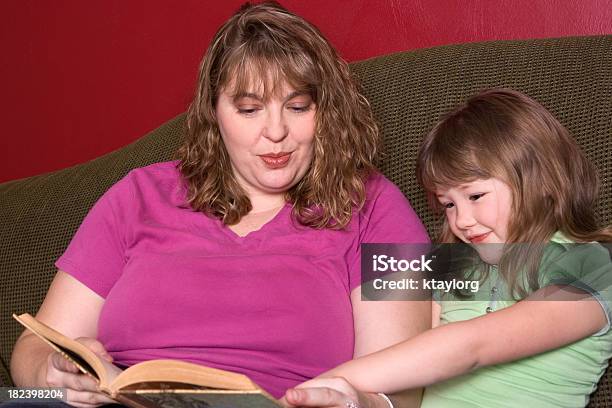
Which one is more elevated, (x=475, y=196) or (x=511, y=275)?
(x=475, y=196)

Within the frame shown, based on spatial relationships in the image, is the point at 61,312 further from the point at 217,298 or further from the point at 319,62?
the point at 319,62

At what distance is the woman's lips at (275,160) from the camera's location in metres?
1.74

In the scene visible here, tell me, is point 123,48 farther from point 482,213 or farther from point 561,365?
point 561,365

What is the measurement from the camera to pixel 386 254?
1695 millimetres

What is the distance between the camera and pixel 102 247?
71.7 inches

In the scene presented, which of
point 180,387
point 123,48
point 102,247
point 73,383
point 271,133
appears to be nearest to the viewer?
point 180,387

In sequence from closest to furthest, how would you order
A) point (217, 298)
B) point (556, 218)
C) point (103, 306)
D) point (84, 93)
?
point (556, 218) → point (217, 298) → point (103, 306) → point (84, 93)

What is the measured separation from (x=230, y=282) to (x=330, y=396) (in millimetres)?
450

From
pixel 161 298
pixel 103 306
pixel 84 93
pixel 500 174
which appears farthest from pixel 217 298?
pixel 84 93

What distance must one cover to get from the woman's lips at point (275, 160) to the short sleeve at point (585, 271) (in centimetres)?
51

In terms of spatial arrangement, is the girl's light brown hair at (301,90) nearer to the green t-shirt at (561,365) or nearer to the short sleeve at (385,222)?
the short sleeve at (385,222)

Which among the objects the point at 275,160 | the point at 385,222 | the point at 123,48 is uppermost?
the point at 123,48

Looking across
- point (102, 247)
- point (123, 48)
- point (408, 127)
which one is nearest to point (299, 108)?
point (408, 127)

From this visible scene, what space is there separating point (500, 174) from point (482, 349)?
0.31m
